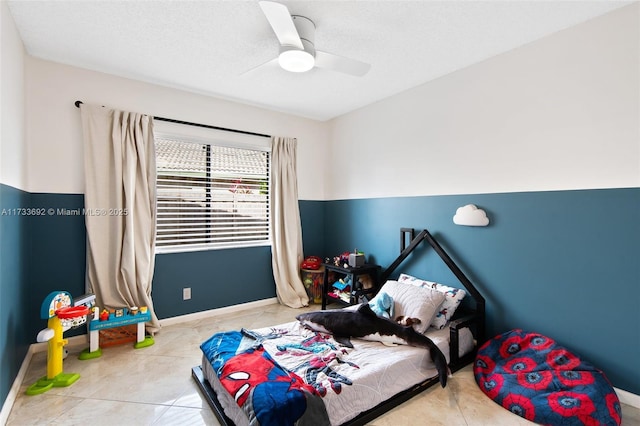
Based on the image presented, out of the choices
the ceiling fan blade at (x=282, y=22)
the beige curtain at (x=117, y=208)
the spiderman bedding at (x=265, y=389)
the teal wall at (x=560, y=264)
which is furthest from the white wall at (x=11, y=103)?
the teal wall at (x=560, y=264)

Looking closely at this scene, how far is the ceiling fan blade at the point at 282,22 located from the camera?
1.68m

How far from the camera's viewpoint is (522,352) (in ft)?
7.53

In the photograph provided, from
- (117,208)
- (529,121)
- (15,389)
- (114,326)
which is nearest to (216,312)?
(114,326)

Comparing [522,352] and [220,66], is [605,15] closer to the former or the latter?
[522,352]

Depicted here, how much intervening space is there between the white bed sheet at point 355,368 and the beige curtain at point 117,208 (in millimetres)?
1390

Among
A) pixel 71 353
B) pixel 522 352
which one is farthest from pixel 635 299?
pixel 71 353

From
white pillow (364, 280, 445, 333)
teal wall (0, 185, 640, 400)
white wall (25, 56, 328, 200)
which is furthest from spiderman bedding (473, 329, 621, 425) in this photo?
white wall (25, 56, 328, 200)

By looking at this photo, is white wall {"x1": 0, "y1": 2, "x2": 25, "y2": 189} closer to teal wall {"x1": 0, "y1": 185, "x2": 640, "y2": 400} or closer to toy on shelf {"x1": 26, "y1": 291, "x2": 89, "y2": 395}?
teal wall {"x1": 0, "y1": 185, "x2": 640, "y2": 400}

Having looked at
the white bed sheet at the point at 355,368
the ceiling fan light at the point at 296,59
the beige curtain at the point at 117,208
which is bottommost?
the white bed sheet at the point at 355,368

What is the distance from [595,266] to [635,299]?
0.89ft

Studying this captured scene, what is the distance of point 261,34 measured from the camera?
2332 millimetres

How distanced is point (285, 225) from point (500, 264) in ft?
8.20

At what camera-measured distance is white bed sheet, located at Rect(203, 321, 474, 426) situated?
1.80m

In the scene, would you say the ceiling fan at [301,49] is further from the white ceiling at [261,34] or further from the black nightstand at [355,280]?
the black nightstand at [355,280]
